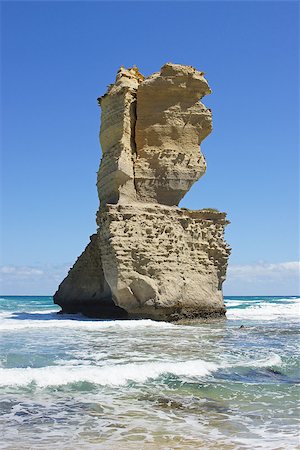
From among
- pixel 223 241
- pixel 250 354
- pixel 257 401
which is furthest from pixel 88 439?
pixel 223 241

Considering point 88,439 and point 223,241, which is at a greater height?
point 223,241

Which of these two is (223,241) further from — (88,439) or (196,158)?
(88,439)

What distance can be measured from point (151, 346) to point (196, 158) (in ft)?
34.3

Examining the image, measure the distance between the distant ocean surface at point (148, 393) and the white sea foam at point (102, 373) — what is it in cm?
2

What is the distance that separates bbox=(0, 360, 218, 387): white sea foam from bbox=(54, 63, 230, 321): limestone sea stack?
8.57 m

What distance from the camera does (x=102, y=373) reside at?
8.06 metres

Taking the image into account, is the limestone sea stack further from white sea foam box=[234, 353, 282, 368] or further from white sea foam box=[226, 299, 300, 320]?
white sea foam box=[234, 353, 282, 368]

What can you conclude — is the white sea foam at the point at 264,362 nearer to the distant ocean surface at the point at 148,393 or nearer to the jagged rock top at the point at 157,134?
the distant ocean surface at the point at 148,393

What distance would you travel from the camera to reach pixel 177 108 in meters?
20.1

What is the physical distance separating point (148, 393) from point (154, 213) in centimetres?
1174

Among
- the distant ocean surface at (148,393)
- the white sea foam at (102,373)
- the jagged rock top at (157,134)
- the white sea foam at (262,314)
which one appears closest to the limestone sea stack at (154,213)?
the jagged rock top at (157,134)

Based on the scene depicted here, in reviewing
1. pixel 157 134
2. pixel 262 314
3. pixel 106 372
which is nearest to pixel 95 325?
pixel 157 134

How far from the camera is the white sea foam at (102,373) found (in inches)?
302

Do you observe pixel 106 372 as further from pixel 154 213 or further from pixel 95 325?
pixel 154 213
